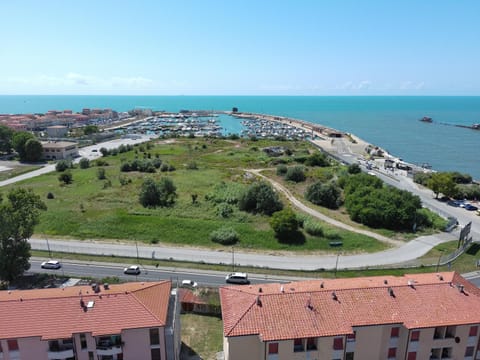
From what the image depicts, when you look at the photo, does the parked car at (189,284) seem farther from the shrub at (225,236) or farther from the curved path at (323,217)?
the curved path at (323,217)

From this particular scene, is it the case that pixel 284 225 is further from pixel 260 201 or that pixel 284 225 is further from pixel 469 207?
pixel 469 207

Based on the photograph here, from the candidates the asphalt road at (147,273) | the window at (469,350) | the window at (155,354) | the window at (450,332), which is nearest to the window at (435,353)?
the window at (450,332)

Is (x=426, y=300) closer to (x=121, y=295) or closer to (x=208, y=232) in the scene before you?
(x=121, y=295)

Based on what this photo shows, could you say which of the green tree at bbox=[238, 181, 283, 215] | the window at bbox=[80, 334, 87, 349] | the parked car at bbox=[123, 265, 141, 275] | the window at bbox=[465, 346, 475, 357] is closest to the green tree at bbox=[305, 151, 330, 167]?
the green tree at bbox=[238, 181, 283, 215]

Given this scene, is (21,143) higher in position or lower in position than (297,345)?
higher

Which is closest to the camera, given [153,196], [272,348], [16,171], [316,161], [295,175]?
[272,348]

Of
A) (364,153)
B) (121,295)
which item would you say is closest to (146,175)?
(121,295)

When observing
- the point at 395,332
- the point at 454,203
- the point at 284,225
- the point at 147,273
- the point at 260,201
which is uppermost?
the point at 395,332

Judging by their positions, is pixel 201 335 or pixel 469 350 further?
pixel 201 335

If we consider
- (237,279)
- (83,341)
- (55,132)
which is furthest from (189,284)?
(55,132)
